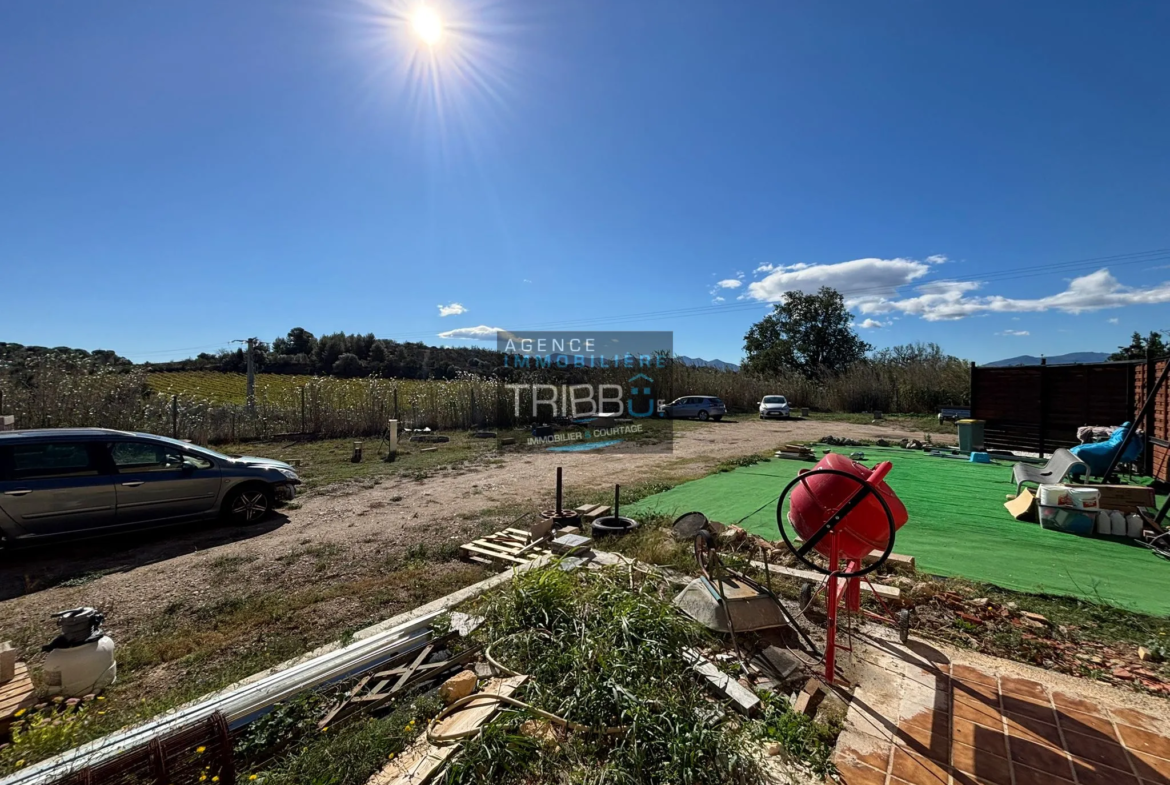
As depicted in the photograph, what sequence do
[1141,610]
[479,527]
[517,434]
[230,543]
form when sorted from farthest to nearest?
[517,434] < [479,527] < [230,543] < [1141,610]

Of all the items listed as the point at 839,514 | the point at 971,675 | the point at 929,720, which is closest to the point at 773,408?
the point at 971,675

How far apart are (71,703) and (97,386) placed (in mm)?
12313

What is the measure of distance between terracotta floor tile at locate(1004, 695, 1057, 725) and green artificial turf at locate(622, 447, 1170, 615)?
1.98 metres

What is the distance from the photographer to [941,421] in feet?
59.6

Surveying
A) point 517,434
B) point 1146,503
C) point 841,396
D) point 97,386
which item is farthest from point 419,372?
point 1146,503

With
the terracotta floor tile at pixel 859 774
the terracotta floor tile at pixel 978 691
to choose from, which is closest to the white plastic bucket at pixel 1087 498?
the terracotta floor tile at pixel 978 691

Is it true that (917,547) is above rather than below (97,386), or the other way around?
below

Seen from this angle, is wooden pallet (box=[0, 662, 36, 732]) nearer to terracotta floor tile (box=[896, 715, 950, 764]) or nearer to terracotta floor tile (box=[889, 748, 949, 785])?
terracotta floor tile (box=[889, 748, 949, 785])

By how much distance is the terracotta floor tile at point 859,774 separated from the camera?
1.91 metres

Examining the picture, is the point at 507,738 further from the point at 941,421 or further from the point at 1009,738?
the point at 941,421

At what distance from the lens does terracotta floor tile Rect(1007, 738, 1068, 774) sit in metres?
1.96

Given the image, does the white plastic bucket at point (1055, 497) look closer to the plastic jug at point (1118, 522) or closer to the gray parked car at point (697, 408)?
the plastic jug at point (1118, 522)

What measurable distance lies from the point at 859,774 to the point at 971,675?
1.27 m

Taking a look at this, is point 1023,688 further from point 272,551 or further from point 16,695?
point 272,551
